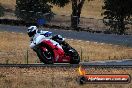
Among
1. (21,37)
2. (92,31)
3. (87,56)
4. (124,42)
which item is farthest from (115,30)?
(87,56)

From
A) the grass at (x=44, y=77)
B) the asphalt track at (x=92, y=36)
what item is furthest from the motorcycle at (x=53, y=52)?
the asphalt track at (x=92, y=36)

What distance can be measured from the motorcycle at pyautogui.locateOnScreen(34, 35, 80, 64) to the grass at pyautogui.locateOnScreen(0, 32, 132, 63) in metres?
10.5

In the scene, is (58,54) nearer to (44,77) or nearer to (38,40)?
(38,40)

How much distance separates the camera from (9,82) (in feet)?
62.7

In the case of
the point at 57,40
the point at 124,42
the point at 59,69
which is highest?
the point at 57,40

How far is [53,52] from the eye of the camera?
60.1 ft

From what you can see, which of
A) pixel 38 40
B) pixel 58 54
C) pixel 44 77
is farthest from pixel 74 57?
pixel 44 77

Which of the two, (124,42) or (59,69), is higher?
(59,69)

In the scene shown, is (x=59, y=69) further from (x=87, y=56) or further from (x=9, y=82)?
(x=87, y=56)

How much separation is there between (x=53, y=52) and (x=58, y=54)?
217 mm

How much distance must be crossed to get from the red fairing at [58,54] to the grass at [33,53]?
10.6m

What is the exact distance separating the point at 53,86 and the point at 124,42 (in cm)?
2335

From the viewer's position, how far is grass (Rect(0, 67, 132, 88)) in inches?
738

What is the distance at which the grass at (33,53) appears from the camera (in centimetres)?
3119
